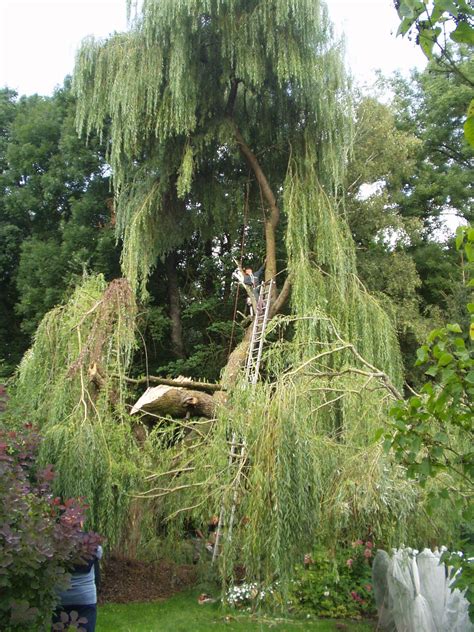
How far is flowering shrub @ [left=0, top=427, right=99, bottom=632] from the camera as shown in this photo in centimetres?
256

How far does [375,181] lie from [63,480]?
419 inches

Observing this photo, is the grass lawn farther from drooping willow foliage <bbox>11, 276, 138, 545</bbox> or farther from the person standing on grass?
the person standing on grass

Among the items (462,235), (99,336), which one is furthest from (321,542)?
(462,235)

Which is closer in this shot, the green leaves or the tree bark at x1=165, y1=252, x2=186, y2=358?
the green leaves

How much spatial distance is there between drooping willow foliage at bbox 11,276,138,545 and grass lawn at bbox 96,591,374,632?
39.0 inches

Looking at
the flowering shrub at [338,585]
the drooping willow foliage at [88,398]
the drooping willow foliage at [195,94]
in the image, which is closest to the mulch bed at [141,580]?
the flowering shrub at [338,585]

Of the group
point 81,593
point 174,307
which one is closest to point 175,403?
point 81,593

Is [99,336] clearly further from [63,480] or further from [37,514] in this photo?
[37,514]

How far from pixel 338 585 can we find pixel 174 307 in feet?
28.4

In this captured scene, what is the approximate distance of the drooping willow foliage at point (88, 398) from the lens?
209 inches

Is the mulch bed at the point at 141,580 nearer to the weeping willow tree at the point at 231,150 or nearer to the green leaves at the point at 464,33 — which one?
the weeping willow tree at the point at 231,150

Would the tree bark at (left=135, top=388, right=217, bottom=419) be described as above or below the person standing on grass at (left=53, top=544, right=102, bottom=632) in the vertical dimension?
above

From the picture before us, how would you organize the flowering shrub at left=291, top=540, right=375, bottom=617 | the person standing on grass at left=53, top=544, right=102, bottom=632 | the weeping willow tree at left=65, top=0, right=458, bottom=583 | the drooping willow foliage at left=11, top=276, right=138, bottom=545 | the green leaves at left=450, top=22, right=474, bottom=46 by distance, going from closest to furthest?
the green leaves at left=450, top=22, right=474, bottom=46 < the person standing on grass at left=53, top=544, right=102, bottom=632 < the drooping willow foliage at left=11, top=276, right=138, bottom=545 < the flowering shrub at left=291, top=540, right=375, bottom=617 < the weeping willow tree at left=65, top=0, right=458, bottom=583

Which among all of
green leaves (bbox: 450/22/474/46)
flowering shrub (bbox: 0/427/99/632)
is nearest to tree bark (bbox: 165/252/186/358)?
flowering shrub (bbox: 0/427/99/632)
